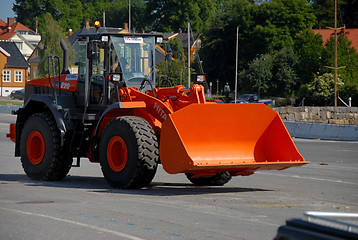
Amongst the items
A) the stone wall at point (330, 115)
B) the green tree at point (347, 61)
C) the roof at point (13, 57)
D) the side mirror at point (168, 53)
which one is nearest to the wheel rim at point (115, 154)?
the side mirror at point (168, 53)

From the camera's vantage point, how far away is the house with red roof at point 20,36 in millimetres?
157000

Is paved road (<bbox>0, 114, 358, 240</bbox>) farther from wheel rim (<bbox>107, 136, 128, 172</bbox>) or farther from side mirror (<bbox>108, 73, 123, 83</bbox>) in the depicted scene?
side mirror (<bbox>108, 73, 123, 83</bbox>)

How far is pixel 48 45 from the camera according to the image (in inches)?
A: 3989

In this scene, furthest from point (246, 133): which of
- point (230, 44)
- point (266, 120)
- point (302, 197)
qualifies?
point (230, 44)

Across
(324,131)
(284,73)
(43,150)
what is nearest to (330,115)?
(324,131)

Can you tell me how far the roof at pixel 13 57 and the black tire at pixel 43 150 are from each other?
370ft

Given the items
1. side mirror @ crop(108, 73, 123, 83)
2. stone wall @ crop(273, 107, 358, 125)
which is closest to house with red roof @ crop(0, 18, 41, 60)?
stone wall @ crop(273, 107, 358, 125)

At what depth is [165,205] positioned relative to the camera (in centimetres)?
1109

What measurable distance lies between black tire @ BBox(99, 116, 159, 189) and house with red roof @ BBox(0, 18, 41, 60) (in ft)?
476

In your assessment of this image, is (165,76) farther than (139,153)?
Yes

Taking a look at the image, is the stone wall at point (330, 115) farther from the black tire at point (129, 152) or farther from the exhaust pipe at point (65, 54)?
the black tire at point (129, 152)

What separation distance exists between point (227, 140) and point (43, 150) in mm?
3737

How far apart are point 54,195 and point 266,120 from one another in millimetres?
3782

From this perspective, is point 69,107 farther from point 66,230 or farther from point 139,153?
point 66,230
